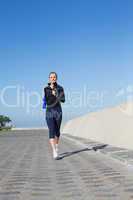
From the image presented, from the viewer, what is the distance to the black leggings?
11695 mm

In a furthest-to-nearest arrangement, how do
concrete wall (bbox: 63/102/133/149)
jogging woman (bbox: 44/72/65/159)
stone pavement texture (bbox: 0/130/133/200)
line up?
concrete wall (bbox: 63/102/133/149) < jogging woman (bbox: 44/72/65/159) < stone pavement texture (bbox: 0/130/133/200)

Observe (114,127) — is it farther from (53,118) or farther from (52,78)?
(52,78)

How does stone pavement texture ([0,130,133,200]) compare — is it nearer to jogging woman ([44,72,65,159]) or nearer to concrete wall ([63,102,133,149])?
jogging woman ([44,72,65,159])

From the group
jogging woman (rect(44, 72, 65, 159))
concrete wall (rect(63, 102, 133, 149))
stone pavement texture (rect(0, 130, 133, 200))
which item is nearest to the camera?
stone pavement texture (rect(0, 130, 133, 200))

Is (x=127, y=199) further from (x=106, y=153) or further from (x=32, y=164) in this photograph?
(x=106, y=153)

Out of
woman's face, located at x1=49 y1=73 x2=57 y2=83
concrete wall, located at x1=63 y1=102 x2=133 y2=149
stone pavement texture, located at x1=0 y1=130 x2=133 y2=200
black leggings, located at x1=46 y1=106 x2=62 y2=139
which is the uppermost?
woman's face, located at x1=49 y1=73 x2=57 y2=83

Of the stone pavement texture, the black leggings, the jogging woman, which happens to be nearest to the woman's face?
the jogging woman

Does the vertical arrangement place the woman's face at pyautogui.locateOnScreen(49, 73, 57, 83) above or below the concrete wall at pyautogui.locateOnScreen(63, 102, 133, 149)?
above

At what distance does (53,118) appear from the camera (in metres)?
11.7

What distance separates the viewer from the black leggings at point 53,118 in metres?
11.7

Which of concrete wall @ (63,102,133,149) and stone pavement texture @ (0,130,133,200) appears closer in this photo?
stone pavement texture @ (0,130,133,200)

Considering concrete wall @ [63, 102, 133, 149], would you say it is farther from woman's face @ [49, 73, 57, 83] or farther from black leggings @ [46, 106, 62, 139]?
woman's face @ [49, 73, 57, 83]

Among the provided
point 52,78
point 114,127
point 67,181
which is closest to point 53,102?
point 52,78

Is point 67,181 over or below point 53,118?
below
